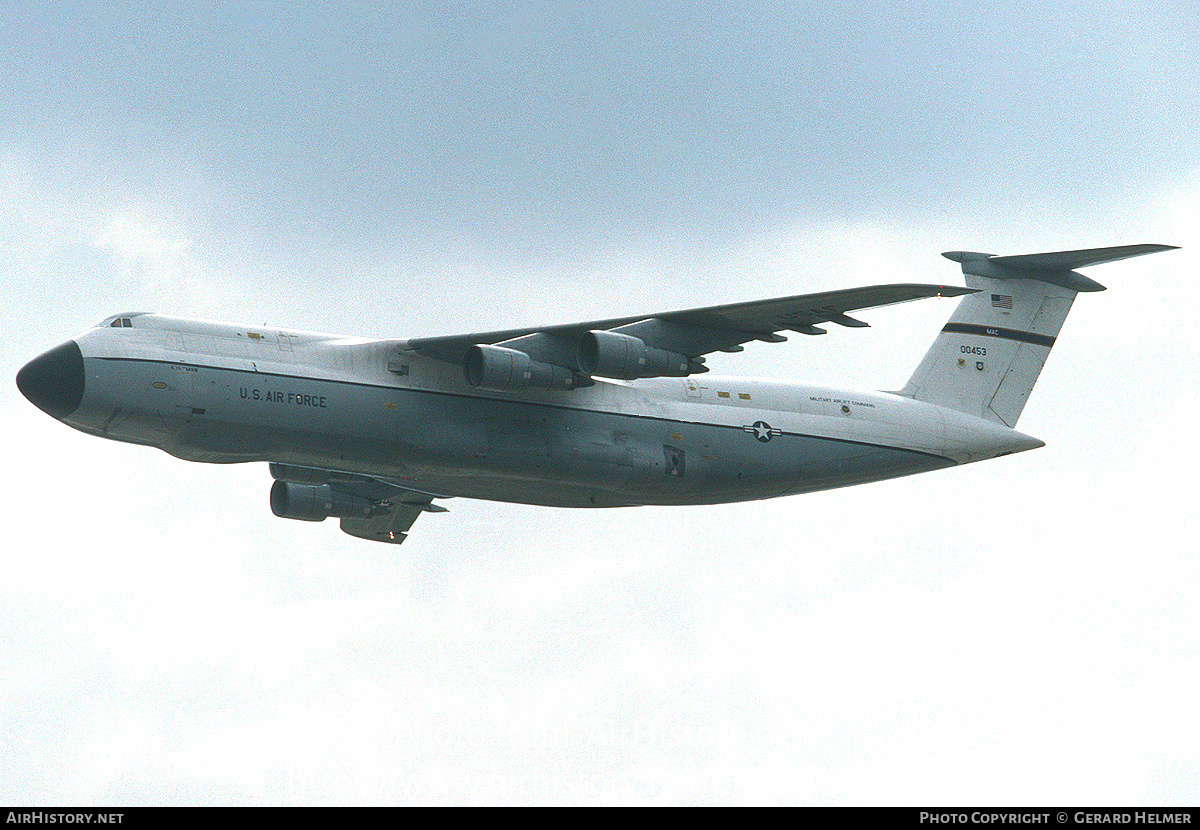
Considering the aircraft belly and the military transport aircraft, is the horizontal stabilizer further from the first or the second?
the aircraft belly

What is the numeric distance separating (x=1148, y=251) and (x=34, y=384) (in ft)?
49.5

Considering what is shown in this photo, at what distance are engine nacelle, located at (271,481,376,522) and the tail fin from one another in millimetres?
9000

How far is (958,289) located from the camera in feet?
62.9

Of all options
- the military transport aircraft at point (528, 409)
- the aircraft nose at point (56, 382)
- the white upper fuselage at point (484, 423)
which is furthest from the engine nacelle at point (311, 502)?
the aircraft nose at point (56, 382)

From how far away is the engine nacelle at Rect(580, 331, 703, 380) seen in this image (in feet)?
65.2

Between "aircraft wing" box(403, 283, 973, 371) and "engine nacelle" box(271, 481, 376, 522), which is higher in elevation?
"aircraft wing" box(403, 283, 973, 371)

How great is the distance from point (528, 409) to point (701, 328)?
2.61 meters

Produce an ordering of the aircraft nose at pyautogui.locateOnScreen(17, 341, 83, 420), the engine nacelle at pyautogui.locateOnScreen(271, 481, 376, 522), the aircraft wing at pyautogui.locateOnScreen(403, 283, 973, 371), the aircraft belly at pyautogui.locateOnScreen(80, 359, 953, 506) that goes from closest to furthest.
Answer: the aircraft nose at pyautogui.locateOnScreen(17, 341, 83, 420) → the aircraft belly at pyautogui.locateOnScreen(80, 359, 953, 506) → the aircraft wing at pyautogui.locateOnScreen(403, 283, 973, 371) → the engine nacelle at pyautogui.locateOnScreen(271, 481, 376, 522)

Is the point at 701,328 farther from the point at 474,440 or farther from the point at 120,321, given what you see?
the point at 120,321

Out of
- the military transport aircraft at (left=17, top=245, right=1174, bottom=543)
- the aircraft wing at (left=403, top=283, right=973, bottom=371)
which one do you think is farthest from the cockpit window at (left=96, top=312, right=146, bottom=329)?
the aircraft wing at (left=403, top=283, right=973, bottom=371)

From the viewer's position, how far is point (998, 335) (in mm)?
24719

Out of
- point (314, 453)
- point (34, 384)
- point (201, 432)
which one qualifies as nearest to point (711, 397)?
point (314, 453)
